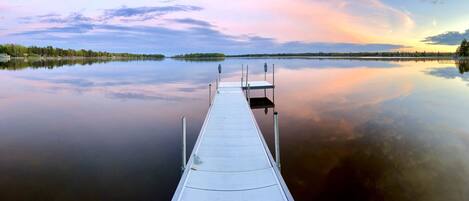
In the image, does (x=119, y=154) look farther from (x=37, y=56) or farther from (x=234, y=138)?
(x=37, y=56)

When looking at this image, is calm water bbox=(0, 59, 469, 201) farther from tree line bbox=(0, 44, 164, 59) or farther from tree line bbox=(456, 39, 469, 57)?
tree line bbox=(0, 44, 164, 59)

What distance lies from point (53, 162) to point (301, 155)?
616 cm

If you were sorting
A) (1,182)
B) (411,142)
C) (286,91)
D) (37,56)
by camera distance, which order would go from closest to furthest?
(1,182), (411,142), (286,91), (37,56)

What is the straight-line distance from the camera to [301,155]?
834 centimetres

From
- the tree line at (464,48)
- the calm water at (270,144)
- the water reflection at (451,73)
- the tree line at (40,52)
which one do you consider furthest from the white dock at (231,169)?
the tree line at (40,52)

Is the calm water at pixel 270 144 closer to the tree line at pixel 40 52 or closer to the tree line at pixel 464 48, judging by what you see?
the tree line at pixel 464 48

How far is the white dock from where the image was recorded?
487 cm

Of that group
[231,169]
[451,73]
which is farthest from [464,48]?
[231,169]

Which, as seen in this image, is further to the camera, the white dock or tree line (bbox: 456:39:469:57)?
tree line (bbox: 456:39:469:57)

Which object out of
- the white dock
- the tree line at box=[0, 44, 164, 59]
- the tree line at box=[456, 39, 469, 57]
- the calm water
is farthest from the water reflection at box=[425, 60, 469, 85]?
the tree line at box=[0, 44, 164, 59]

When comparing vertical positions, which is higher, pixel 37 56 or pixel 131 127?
pixel 37 56

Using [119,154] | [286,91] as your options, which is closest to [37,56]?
[286,91]

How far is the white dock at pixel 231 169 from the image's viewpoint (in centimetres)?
487

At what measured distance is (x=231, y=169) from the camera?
588 centimetres
